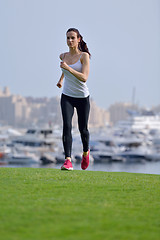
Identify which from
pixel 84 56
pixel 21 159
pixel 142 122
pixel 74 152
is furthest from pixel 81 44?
pixel 142 122

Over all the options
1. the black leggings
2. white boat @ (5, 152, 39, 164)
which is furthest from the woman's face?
white boat @ (5, 152, 39, 164)

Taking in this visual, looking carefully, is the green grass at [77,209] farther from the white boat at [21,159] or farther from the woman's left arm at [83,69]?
the white boat at [21,159]

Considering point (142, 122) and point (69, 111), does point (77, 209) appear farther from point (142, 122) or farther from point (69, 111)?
point (142, 122)

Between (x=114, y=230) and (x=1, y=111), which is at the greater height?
(x=114, y=230)

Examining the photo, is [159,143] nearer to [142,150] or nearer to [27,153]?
[142,150]

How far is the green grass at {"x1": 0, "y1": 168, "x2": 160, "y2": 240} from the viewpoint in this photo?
3.19m

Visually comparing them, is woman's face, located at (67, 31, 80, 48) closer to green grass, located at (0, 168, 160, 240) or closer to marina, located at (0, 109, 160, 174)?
green grass, located at (0, 168, 160, 240)

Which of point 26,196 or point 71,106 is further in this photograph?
point 71,106

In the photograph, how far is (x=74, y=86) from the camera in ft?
23.3

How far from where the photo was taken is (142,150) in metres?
58.1

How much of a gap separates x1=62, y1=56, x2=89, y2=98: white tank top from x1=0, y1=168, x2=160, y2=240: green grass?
1679 millimetres

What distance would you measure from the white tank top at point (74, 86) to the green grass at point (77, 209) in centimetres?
168

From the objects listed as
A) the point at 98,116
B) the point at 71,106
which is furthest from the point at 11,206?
the point at 98,116

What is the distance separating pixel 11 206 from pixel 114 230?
1022 millimetres
